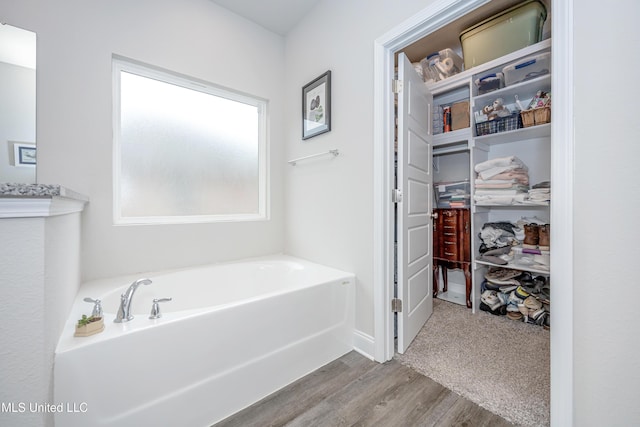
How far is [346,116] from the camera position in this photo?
187 centimetres

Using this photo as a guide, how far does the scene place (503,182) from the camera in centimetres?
223

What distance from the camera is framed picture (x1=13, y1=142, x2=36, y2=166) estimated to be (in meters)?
1.42

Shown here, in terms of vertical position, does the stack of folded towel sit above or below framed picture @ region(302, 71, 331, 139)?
below

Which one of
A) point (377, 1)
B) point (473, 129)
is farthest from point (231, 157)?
point (473, 129)

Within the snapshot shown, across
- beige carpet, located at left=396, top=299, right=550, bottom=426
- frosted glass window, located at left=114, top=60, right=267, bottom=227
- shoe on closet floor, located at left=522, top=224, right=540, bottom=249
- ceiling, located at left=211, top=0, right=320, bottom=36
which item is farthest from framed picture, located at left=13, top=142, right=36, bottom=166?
shoe on closet floor, located at left=522, top=224, right=540, bottom=249

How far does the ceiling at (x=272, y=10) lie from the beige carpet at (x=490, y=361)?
275 cm

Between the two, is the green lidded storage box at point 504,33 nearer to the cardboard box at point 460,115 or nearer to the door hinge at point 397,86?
the cardboard box at point 460,115

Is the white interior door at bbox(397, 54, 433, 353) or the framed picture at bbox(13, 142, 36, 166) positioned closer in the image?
the framed picture at bbox(13, 142, 36, 166)

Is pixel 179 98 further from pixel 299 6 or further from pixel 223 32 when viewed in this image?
pixel 299 6

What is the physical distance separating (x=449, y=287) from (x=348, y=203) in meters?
1.75

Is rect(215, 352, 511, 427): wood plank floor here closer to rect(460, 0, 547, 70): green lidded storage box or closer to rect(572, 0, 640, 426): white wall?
rect(572, 0, 640, 426): white wall

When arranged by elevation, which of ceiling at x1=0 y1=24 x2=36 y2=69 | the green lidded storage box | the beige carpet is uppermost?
the green lidded storage box

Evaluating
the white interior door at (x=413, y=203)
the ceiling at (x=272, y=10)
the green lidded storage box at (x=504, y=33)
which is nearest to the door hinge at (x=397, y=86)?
the white interior door at (x=413, y=203)

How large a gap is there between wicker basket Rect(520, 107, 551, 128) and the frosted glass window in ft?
7.32
